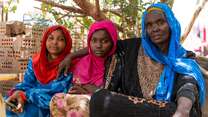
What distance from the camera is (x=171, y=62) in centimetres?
294

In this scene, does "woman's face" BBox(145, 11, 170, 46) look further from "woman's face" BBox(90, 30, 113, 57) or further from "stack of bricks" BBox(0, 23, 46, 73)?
"stack of bricks" BBox(0, 23, 46, 73)

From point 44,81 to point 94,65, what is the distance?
51 cm

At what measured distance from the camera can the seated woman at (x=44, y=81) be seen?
3.32 meters

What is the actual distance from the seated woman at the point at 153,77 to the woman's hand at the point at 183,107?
11mm

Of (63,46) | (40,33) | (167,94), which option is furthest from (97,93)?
(40,33)

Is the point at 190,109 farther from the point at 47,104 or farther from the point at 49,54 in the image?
the point at 49,54

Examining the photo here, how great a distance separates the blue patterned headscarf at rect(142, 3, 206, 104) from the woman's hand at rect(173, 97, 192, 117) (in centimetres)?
31

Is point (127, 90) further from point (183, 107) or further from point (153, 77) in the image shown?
point (183, 107)

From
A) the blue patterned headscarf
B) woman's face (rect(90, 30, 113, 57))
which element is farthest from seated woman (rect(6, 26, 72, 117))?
the blue patterned headscarf

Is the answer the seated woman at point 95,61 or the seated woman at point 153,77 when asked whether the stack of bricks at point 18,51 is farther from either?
the seated woman at point 153,77

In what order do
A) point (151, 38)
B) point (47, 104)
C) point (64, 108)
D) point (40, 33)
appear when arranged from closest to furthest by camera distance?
1. point (64, 108)
2. point (151, 38)
3. point (47, 104)
4. point (40, 33)

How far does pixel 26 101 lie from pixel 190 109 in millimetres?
1451

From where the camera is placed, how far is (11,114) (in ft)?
11.2

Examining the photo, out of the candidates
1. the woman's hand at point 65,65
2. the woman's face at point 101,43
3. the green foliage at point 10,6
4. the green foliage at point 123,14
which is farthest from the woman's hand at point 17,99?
the green foliage at point 10,6
